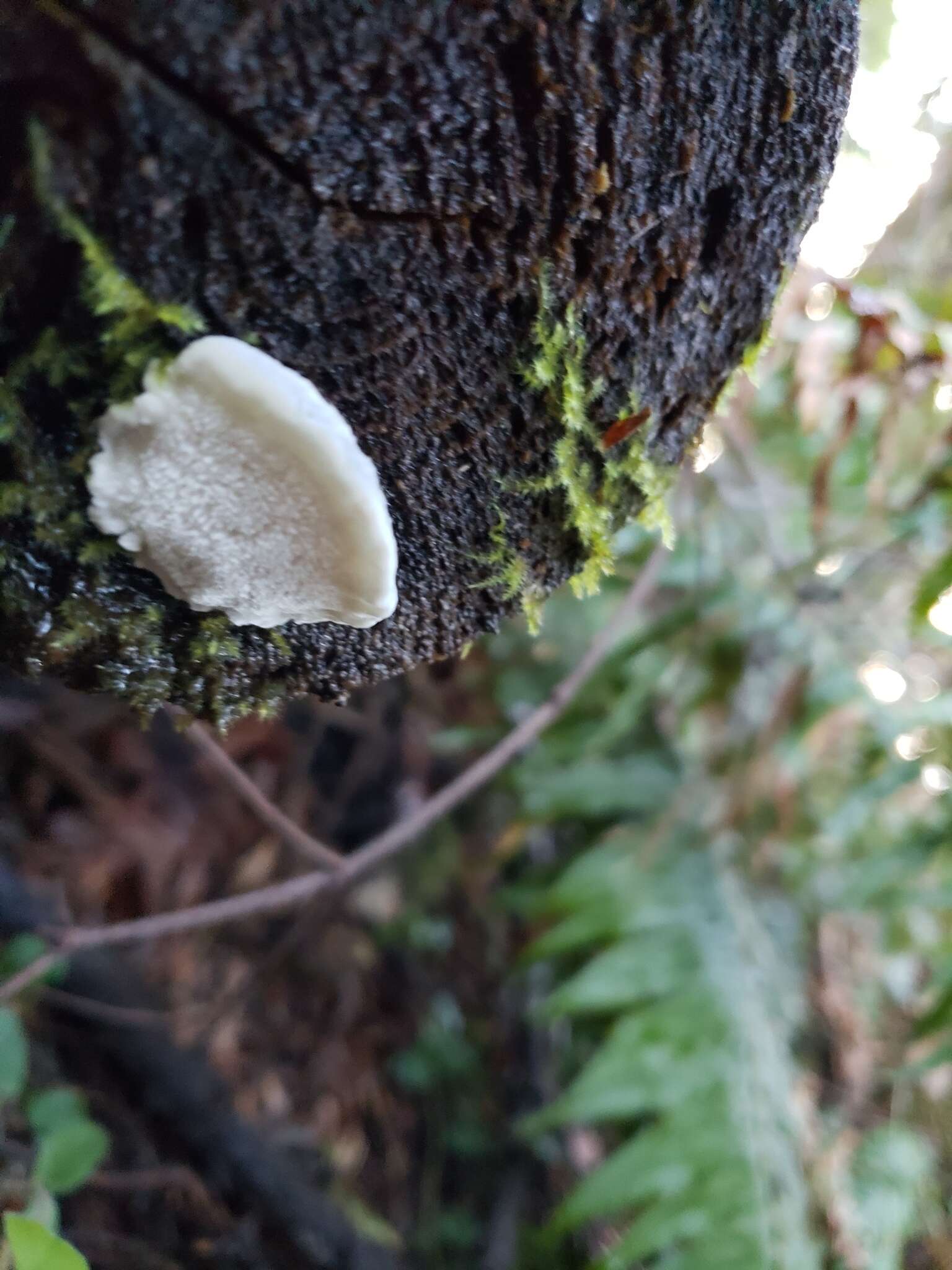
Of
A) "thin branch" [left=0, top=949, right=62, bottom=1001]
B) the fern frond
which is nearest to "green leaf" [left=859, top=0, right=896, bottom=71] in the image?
the fern frond

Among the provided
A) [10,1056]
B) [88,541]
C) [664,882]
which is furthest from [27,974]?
[664,882]

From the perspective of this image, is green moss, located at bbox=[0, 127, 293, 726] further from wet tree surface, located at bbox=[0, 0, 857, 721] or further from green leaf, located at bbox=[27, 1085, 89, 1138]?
green leaf, located at bbox=[27, 1085, 89, 1138]

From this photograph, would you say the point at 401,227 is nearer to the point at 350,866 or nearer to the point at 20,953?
the point at 350,866

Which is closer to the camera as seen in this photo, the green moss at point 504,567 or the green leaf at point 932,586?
the green moss at point 504,567

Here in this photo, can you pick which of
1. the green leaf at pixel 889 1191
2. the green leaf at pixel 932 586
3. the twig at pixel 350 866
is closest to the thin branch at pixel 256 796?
the twig at pixel 350 866

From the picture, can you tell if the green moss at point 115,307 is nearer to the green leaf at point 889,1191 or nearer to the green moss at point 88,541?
the green moss at point 88,541
